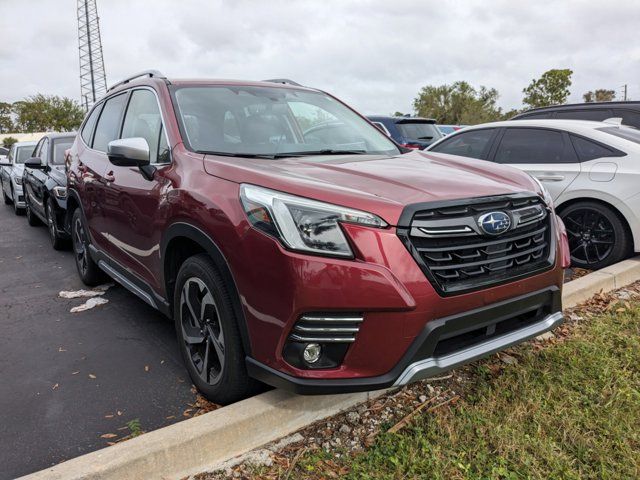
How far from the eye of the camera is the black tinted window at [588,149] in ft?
16.6

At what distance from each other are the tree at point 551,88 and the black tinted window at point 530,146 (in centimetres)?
3668

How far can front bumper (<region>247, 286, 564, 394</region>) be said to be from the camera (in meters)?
2.18

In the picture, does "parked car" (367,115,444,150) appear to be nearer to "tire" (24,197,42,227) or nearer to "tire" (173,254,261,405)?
"tire" (24,197,42,227)

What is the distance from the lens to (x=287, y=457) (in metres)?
2.42

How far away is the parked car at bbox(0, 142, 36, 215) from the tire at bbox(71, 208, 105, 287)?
5.86 meters

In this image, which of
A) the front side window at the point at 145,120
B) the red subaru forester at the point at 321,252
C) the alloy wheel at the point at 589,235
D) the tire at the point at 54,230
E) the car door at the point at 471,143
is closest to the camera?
the red subaru forester at the point at 321,252

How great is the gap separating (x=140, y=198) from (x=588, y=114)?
657 cm

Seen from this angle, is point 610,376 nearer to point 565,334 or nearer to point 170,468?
point 565,334

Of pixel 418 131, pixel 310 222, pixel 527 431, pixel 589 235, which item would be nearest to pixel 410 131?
pixel 418 131

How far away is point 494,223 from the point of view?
235 cm

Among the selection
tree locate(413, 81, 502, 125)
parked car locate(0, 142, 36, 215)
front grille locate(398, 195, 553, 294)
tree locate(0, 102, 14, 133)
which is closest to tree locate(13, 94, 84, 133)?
tree locate(0, 102, 14, 133)

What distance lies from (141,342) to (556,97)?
41.9m

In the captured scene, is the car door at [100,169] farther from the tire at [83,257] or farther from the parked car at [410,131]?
the parked car at [410,131]

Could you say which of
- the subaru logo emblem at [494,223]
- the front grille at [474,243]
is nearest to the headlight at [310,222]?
the front grille at [474,243]
